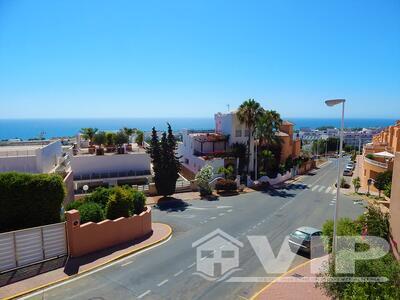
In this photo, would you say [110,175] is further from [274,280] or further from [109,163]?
[274,280]

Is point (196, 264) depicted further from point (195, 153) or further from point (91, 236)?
point (195, 153)

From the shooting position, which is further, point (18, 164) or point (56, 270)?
point (18, 164)

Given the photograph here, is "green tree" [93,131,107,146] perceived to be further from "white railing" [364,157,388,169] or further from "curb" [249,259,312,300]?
"curb" [249,259,312,300]

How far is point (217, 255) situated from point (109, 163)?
21.8 meters

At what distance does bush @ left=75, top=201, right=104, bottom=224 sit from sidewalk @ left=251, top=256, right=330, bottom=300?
9901 millimetres

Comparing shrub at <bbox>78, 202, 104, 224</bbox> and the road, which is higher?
shrub at <bbox>78, 202, 104, 224</bbox>

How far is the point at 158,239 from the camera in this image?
63.4 feet

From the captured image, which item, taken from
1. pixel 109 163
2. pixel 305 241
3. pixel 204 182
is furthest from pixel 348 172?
pixel 109 163

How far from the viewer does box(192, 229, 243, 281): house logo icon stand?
48.8ft

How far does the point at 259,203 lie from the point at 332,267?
18.8 m

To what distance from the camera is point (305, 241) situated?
686 inches

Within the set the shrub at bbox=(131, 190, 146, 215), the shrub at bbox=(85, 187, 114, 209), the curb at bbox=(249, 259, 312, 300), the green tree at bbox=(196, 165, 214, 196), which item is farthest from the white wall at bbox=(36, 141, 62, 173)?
the curb at bbox=(249, 259, 312, 300)

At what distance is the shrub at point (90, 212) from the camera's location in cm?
1733

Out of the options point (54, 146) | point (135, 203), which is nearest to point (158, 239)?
point (135, 203)
